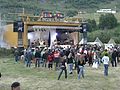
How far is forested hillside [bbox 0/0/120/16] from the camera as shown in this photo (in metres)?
118

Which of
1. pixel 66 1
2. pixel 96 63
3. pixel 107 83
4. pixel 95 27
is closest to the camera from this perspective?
pixel 107 83

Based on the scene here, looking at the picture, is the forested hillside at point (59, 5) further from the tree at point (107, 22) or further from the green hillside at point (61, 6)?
the tree at point (107, 22)

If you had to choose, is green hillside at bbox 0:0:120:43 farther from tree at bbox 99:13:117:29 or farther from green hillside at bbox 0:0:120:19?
tree at bbox 99:13:117:29

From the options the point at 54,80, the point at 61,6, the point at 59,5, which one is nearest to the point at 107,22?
the point at 61,6

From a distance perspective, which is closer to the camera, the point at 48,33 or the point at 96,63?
the point at 96,63

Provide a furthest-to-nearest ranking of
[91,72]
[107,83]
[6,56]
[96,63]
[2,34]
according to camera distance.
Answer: [2,34] → [6,56] → [96,63] → [91,72] → [107,83]

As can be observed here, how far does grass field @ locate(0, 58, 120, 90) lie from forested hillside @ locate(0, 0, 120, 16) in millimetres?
82833

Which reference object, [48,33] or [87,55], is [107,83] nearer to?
[87,55]

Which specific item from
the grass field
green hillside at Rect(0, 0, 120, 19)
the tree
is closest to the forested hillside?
green hillside at Rect(0, 0, 120, 19)

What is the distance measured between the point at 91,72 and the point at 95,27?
58.3 meters

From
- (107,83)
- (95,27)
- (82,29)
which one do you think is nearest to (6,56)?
(82,29)

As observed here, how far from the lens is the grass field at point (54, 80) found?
2245 centimetres

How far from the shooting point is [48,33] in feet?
148

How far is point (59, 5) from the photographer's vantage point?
133m
